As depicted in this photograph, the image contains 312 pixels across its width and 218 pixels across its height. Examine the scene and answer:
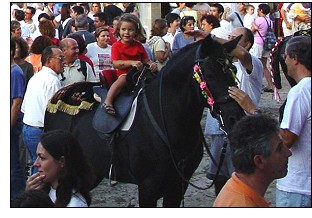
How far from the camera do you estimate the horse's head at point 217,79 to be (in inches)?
191

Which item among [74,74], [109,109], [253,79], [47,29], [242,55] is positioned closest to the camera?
[242,55]

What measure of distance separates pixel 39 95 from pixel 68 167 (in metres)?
3.11

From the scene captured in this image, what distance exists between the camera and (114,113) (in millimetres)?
5594

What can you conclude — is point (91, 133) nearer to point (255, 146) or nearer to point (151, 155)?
point (151, 155)

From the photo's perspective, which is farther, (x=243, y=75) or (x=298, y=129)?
(x=243, y=75)

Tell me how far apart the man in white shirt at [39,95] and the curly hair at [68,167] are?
9.59 feet

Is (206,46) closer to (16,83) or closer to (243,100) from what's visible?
(243,100)

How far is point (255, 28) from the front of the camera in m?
13.4

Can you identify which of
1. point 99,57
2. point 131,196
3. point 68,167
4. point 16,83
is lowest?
point 131,196

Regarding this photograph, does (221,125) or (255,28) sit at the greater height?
(255,28)

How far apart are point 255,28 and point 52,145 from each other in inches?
409

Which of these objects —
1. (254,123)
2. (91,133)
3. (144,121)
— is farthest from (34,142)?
(254,123)

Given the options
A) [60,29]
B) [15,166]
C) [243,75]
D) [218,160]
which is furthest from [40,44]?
[60,29]

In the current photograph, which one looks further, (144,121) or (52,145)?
(144,121)
